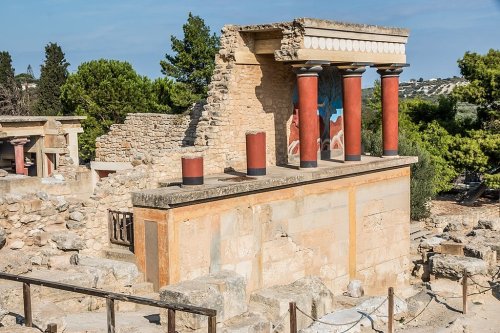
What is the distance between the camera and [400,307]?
507 inches

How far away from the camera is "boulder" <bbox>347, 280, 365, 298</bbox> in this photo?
14.4 m

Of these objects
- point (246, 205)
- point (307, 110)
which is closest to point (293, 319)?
point (246, 205)

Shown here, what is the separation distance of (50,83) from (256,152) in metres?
41.4

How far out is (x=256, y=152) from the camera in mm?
12938

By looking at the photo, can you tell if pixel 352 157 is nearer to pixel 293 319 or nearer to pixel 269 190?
pixel 269 190

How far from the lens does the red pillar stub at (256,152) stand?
1284 cm

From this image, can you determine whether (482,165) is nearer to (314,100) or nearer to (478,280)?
(478,280)

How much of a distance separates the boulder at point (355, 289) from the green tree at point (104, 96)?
87.8ft

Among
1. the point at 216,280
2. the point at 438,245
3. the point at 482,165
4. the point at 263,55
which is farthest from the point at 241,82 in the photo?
the point at 482,165

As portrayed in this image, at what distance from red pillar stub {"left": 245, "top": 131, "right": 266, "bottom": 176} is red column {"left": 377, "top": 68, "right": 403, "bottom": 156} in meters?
4.93

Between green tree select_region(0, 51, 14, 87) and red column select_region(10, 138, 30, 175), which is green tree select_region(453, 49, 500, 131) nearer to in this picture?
red column select_region(10, 138, 30, 175)

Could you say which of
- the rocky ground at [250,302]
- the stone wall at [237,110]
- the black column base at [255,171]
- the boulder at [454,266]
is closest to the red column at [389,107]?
the stone wall at [237,110]

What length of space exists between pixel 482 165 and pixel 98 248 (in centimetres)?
2465

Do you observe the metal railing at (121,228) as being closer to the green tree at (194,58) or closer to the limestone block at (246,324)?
the limestone block at (246,324)
